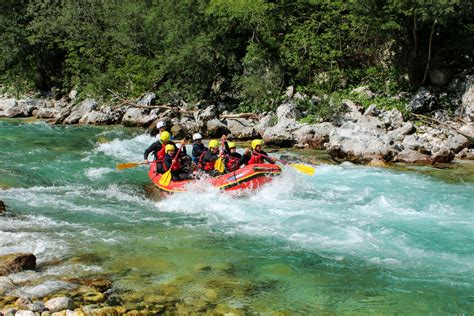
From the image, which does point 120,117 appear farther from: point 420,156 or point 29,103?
point 420,156

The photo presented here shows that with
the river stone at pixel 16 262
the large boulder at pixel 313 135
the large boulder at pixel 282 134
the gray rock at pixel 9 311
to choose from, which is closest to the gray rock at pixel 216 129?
the large boulder at pixel 282 134

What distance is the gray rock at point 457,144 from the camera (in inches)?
522

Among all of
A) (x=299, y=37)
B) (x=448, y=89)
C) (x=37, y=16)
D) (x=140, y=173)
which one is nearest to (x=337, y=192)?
(x=140, y=173)

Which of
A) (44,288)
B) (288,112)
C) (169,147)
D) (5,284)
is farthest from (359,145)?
(5,284)

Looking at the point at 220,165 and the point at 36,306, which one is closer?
the point at 36,306

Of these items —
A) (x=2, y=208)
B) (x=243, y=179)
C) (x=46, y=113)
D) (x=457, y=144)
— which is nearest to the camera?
(x=2, y=208)

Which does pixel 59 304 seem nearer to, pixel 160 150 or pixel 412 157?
pixel 160 150

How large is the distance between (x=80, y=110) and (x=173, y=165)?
591 inches

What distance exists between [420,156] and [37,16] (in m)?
24.4

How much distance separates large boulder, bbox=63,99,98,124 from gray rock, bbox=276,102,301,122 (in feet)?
33.9

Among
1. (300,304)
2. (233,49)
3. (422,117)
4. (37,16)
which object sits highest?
(37,16)

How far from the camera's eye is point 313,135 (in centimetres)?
1558

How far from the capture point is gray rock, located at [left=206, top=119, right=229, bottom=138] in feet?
59.1

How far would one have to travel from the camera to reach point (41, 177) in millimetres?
11562
